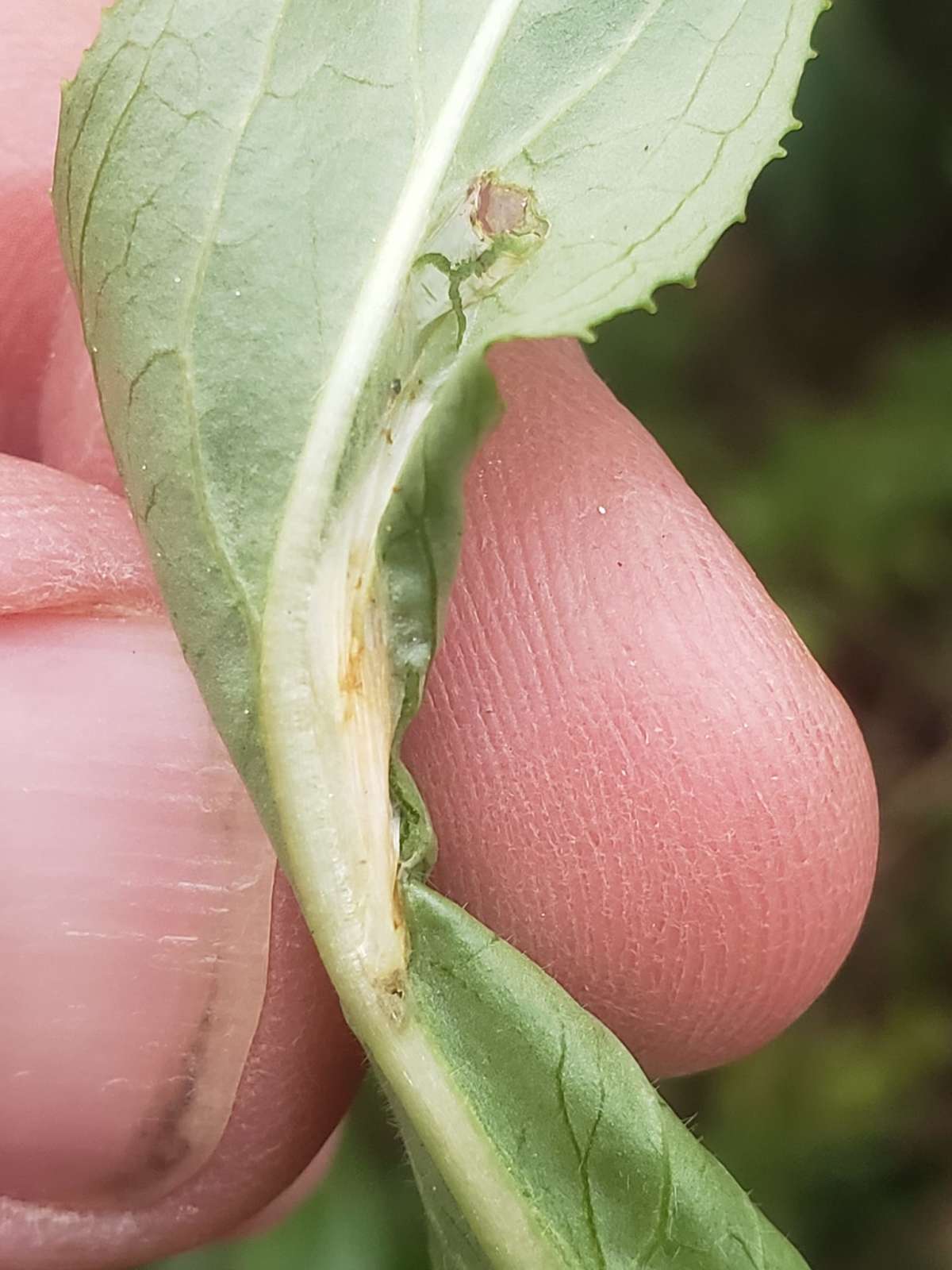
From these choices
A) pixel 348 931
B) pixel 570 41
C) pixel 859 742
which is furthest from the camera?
pixel 859 742

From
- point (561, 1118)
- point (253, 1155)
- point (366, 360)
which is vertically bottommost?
point (253, 1155)

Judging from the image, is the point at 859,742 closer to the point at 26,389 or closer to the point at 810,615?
the point at 26,389

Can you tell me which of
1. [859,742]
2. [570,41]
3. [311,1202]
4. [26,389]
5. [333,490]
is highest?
[570,41]

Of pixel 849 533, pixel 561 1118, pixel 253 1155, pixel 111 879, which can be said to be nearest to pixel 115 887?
pixel 111 879

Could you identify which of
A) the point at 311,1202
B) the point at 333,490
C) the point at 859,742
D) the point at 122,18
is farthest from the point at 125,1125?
the point at 311,1202

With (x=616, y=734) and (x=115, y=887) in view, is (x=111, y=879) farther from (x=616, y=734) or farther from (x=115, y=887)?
(x=616, y=734)

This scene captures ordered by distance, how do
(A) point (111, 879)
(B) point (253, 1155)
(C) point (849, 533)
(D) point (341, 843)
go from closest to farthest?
(D) point (341, 843), (A) point (111, 879), (B) point (253, 1155), (C) point (849, 533)

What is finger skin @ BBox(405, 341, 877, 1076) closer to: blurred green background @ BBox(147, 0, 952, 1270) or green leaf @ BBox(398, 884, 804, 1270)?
green leaf @ BBox(398, 884, 804, 1270)

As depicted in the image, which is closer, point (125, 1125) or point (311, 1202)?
point (125, 1125)
